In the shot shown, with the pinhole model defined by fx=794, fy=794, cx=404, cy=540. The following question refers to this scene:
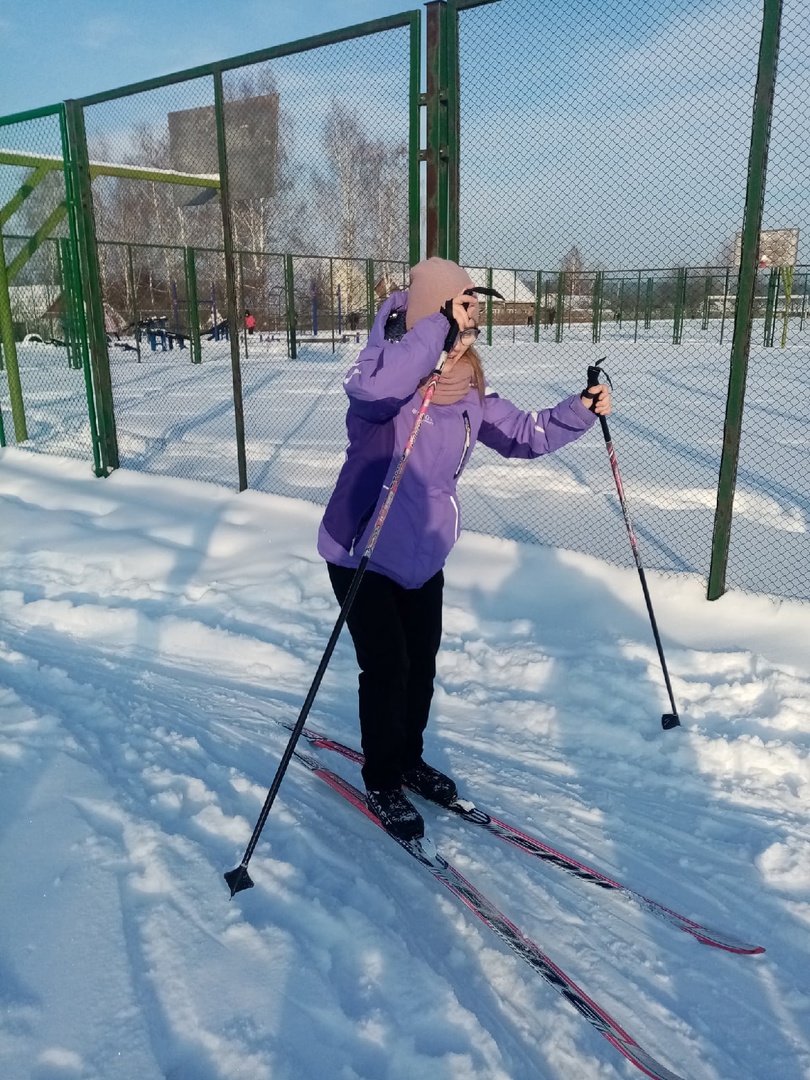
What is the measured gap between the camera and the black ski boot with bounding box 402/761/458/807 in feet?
9.37

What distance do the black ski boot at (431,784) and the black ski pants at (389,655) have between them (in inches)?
4.6

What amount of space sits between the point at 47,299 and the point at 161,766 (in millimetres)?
11160

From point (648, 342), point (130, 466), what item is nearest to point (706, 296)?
point (648, 342)

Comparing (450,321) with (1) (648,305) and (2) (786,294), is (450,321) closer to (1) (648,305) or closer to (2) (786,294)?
(2) (786,294)

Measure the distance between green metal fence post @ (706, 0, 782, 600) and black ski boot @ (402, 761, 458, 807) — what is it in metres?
2.30

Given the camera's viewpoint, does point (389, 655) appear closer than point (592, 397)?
Yes

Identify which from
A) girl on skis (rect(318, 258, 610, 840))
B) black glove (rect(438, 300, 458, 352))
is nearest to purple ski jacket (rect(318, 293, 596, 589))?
girl on skis (rect(318, 258, 610, 840))

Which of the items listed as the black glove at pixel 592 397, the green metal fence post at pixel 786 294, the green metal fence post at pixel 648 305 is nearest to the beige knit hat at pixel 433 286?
the black glove at pixel 592 397

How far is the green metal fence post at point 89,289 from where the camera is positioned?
7242 mm

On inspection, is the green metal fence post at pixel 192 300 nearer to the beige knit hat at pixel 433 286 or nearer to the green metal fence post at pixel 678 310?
the green metal fence post at pixel 678 310

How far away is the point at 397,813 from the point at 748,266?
3355 millimetres

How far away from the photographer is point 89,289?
24.4 ft

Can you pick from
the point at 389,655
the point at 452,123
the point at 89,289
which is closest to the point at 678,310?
the point at 89,289

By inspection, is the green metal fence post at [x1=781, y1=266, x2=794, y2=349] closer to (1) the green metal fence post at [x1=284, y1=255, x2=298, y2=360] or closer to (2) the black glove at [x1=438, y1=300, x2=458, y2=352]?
(1) the green metal fence post at [x1=284, y1=255, x2=298, y2=360]
